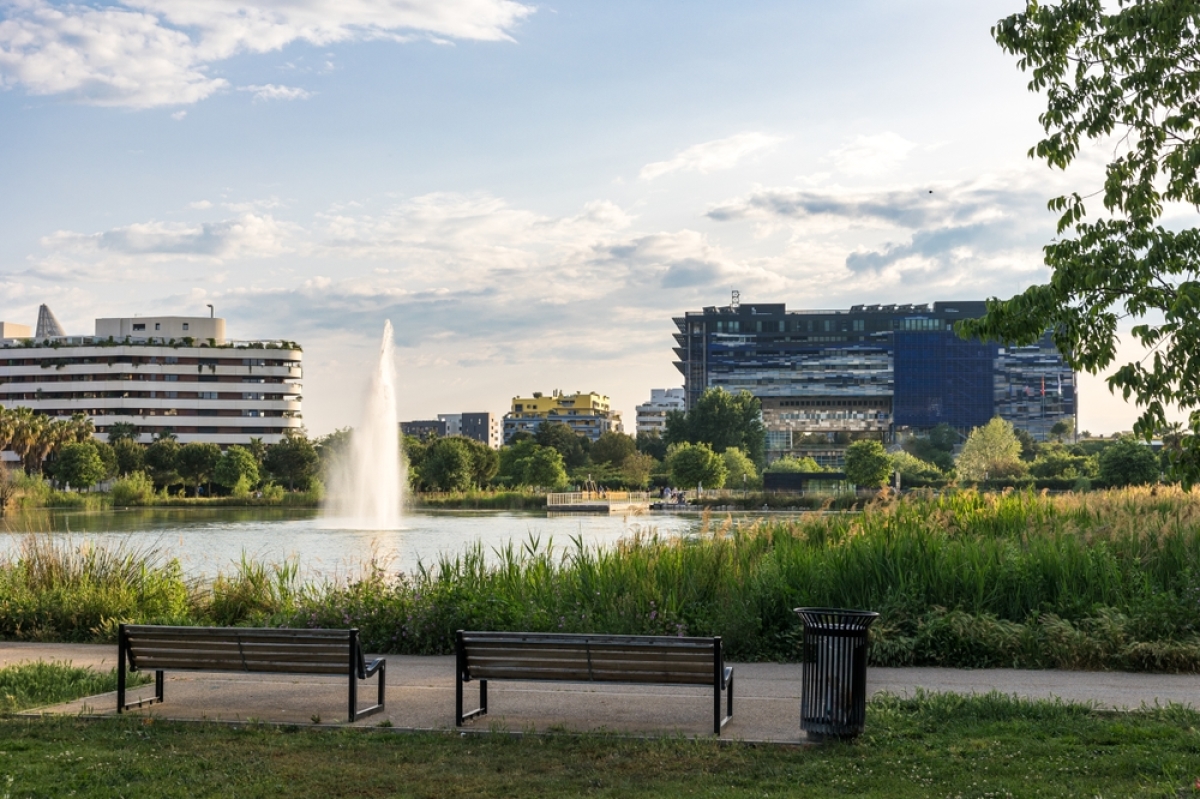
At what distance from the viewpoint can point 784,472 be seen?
4968 inches

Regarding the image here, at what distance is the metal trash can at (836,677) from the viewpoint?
8.25 m

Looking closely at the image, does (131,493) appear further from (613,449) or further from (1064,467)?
(1064,467)

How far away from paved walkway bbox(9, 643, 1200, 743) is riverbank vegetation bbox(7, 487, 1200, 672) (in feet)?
2.07

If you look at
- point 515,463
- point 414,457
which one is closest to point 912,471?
point 515,463

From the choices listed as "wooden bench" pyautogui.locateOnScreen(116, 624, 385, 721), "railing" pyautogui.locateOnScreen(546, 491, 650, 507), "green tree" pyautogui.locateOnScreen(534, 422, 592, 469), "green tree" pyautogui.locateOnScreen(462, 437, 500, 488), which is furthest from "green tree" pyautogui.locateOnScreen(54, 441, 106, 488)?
"wooden bench" pyautogui.locateOnScreen(116, 624, 385, 721)

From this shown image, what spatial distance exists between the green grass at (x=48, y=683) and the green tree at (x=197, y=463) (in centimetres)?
10651

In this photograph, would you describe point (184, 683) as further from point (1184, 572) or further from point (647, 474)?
point (647, 474)

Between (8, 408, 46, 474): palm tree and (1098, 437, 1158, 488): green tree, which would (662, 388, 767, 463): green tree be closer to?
(8, 408, 46, 474): palm tree

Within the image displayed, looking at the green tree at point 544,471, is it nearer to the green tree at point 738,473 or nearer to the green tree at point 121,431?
the green tree at point 738,473

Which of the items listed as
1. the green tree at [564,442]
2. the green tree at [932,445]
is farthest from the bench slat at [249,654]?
the green tree at [932,445]

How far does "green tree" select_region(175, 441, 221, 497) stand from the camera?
373ft

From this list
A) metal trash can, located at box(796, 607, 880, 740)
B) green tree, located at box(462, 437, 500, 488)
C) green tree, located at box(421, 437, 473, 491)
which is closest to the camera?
metal trash can, located at box(796, 607, 880, 740)

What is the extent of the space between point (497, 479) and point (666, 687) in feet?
364

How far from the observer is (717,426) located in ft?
536
